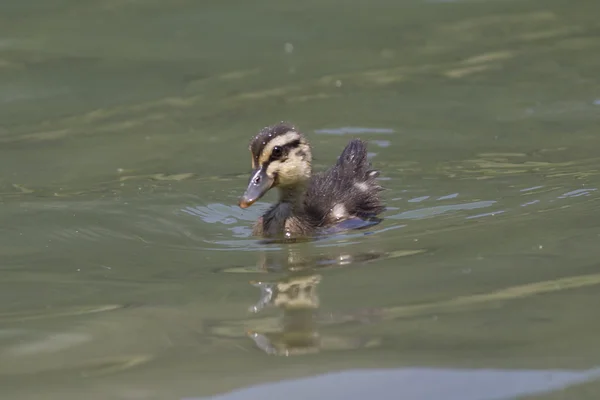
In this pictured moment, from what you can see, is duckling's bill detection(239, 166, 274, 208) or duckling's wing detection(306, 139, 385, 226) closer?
duckling's bill detection(239, 166, 274, 208)

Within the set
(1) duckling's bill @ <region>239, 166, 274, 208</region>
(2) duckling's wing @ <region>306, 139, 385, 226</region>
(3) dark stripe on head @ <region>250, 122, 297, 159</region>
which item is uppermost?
(3) dark stripe on head @ <region>250, 122, 297, 159</region>

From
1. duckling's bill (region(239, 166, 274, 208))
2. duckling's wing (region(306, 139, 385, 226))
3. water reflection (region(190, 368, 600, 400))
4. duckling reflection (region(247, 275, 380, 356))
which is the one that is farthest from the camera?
duckling's wing (region(306, 139, 385, 226))

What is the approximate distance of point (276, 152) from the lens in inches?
274

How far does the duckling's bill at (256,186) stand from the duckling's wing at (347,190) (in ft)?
1.36

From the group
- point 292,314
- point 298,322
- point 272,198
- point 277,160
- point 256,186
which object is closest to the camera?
point 298,322

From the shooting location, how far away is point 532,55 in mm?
10875

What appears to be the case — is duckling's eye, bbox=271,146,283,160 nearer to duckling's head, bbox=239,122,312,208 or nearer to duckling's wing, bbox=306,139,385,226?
duckling's head, bbox=239,122,312,208

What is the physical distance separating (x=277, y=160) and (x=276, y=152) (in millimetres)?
62

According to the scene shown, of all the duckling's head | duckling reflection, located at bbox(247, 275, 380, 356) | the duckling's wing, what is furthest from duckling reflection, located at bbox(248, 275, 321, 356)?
the duckling's wing

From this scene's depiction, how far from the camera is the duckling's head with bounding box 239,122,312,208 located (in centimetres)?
691

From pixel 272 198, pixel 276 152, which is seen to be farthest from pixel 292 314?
pixel 272 198

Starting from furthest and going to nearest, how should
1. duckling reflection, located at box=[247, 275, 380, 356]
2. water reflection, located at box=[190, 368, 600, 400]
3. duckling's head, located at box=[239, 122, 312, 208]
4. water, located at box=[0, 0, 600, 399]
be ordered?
1. duckling's head, located at box=[239, 122, 312, 208]
2. duckling reflection, located at box=[247, 275, 380, 356]
3. water, located at box=[0, 0, 600, 399]
4. water reflection, located at box=[190, 368, 600, 400]

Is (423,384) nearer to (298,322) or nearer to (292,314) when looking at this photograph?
(298,322)

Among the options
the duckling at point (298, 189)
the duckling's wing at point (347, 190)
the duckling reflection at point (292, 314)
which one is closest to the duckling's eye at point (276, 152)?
the duckling at point (298, 189)
